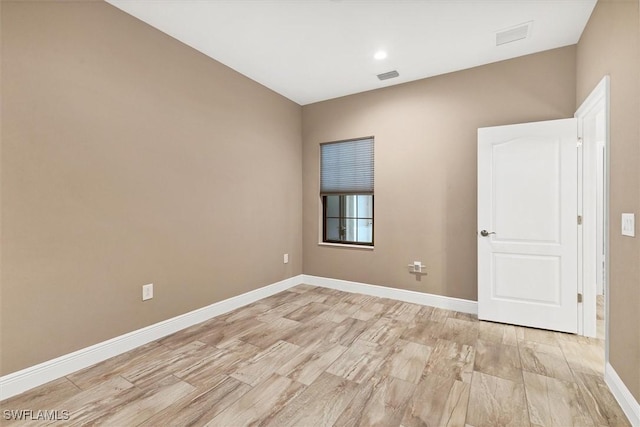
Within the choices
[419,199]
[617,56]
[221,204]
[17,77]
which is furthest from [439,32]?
[17,77]

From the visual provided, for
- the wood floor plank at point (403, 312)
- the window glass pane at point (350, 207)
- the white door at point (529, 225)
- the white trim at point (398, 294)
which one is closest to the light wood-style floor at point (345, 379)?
the wood floor plank at point (403, 312)

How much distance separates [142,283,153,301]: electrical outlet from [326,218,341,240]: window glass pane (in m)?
2.54

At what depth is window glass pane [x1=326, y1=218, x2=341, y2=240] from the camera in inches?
175

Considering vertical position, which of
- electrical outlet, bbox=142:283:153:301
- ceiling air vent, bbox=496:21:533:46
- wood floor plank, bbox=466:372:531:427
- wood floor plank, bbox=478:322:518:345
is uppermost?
→ ceiling air vent, bbox=496:21:533:46

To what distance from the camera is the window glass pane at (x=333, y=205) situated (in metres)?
4.43

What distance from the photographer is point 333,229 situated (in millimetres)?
4469

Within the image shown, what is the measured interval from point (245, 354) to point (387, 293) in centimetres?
209

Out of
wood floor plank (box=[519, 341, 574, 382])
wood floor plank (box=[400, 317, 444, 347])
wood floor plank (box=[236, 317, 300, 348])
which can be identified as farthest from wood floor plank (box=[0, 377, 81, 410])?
wood floor plank (box=[519, 341, 574, 382])

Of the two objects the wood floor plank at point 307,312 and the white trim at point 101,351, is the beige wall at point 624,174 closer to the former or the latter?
the wood floor plank at point 307,312

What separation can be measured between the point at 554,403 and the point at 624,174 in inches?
57.8

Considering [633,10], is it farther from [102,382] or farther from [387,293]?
[102,382]

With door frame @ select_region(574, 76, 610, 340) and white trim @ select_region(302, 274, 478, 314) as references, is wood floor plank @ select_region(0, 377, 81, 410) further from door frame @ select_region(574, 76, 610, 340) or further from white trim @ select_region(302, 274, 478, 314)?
door frame @ select_region(574, 76, 610, 340)

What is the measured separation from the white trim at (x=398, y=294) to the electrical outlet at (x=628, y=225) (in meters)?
1.77

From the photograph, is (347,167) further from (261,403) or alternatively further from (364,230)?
(261,403)
